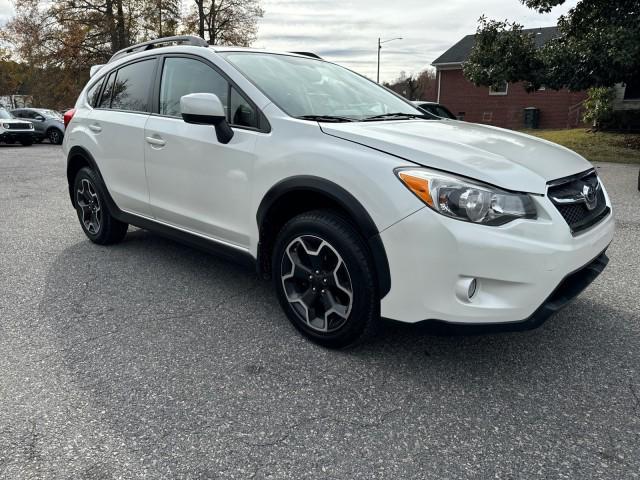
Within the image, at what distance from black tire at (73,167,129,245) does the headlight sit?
10.9ft

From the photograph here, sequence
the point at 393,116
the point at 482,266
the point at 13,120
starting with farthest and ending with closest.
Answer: the point at 13,120
the point at 393,116
the point at 482,266

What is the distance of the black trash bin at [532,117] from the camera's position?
30219 mm

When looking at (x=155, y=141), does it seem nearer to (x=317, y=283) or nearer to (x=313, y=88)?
(x=313, y=88)

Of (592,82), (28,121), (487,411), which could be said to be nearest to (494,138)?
(487,411)

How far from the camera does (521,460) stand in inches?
82.3

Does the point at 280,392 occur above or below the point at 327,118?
below

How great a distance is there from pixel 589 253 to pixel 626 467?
1.04m

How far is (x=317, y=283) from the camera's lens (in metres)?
2.91

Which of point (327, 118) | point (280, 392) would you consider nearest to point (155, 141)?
point (327, 118)

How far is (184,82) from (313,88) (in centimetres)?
99

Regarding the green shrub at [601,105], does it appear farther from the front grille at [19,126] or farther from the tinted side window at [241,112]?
the front grille at [19,126]

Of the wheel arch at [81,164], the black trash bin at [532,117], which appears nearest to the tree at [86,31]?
the black trash bin at [532,117]

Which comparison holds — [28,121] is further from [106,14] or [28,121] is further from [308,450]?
[308,450]

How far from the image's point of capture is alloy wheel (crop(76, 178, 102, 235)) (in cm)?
488
